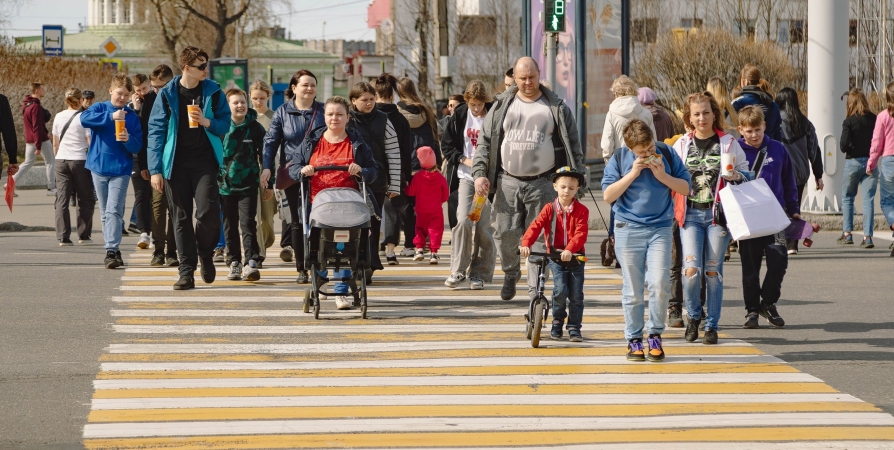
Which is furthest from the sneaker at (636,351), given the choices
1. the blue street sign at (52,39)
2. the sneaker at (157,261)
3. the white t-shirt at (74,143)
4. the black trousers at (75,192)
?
the blue street sign at (52,39)

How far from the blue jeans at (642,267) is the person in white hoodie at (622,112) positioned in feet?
15.2

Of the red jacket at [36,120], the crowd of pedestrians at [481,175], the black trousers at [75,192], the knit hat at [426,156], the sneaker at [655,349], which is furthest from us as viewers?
the red jacket at [36,120]

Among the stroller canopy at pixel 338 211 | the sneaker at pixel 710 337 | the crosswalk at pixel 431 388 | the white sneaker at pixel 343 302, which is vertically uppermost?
the stroller canopy at pixel 338 211

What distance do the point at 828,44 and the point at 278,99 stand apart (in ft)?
166

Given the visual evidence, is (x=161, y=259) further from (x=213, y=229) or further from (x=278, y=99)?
(x=278, y=99)

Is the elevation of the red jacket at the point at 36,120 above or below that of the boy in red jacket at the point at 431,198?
above

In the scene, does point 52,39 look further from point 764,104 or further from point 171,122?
point 764,104

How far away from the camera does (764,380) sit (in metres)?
8.20

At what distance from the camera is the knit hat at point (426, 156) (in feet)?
46.2

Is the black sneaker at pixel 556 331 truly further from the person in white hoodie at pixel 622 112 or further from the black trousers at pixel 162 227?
the black trousers at pixel 162 227

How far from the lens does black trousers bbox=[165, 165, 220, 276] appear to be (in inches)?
464

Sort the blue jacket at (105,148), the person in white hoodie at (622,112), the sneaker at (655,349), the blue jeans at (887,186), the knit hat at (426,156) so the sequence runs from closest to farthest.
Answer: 1. the sneaker at (655,349)
2. the person in white hoodie at (622,112)
3. the knit hat at (426,156)
4. the blue jacket at (105,148)
5. the blue jeans at (887,186)

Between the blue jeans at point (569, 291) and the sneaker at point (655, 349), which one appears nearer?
the sneaker at point (655, 349)

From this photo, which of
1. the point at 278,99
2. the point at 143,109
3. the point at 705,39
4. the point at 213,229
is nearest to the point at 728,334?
the point at 213,229
